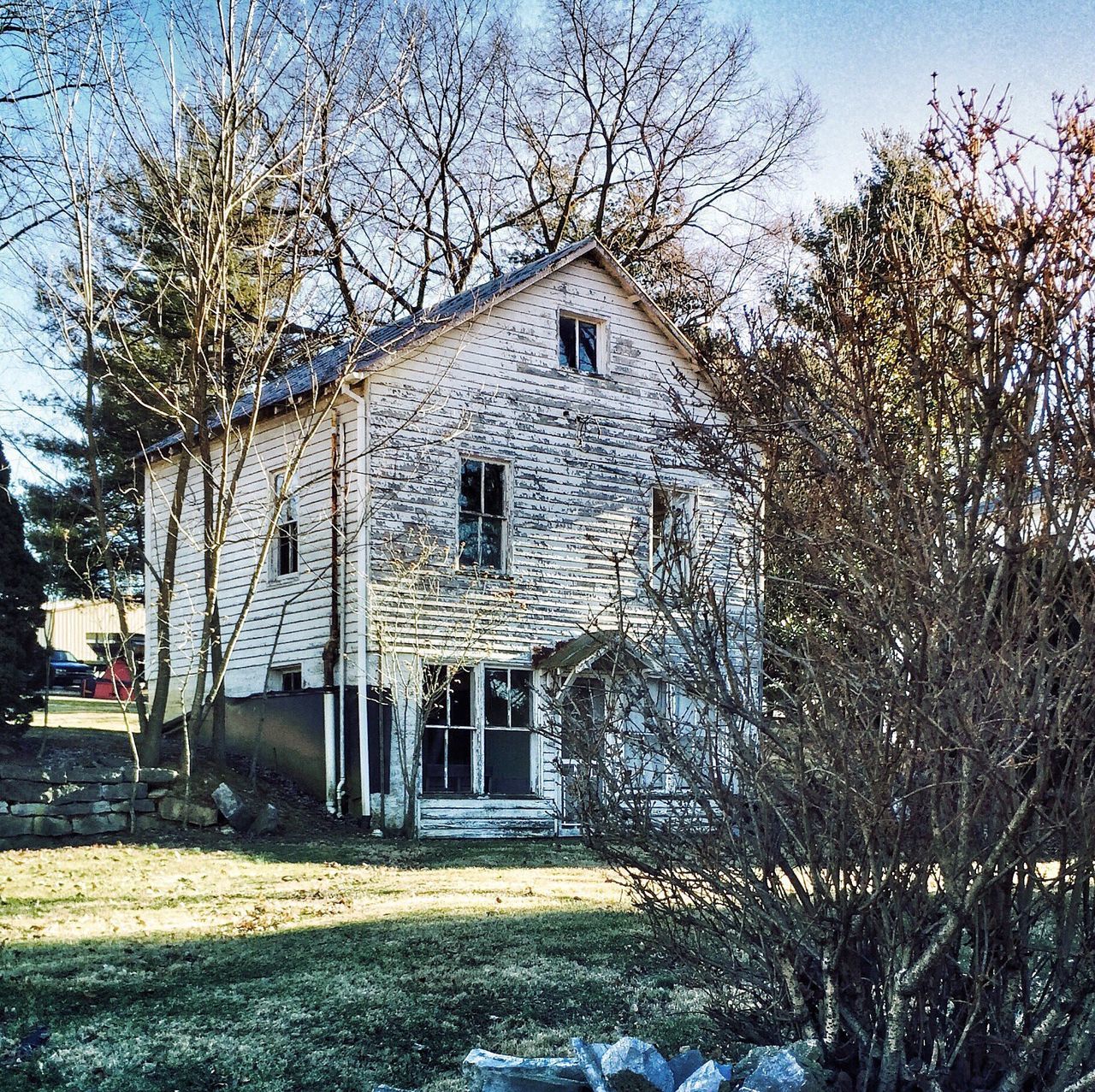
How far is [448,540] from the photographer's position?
650 inches

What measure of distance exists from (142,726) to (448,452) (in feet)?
18.0

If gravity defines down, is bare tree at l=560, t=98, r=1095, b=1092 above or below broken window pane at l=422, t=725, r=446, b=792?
above

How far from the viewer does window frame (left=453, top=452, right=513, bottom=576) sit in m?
16.6

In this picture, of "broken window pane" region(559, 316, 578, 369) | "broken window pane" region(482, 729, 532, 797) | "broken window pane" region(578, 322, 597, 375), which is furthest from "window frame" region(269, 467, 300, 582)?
"broken window pane" region(578, 322, 597, 375)

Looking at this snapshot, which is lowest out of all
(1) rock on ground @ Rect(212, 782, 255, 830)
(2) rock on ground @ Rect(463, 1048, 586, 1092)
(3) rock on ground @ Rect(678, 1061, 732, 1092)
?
(1) rock on ground @ Rect(212, 782, 255, 830)

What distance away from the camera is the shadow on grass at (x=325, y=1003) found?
5.33 m

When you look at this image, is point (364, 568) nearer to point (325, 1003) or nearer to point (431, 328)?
point (431, 328)

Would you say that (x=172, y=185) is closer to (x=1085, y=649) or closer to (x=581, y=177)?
(x=1085, y=649)

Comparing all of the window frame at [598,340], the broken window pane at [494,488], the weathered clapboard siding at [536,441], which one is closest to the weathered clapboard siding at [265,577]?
the weathered clapboard siding at [536,441]

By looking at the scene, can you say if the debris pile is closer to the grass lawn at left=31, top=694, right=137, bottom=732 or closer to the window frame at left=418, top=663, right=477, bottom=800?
the window frame at left=418, top=663, right=477, bottom=800

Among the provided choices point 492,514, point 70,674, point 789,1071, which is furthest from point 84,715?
point 789,1071

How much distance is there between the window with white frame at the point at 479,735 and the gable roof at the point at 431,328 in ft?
14.2

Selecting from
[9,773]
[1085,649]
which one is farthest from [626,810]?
[9,773]

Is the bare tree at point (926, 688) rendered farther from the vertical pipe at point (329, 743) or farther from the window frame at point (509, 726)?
the window frame at point (509, 726)
